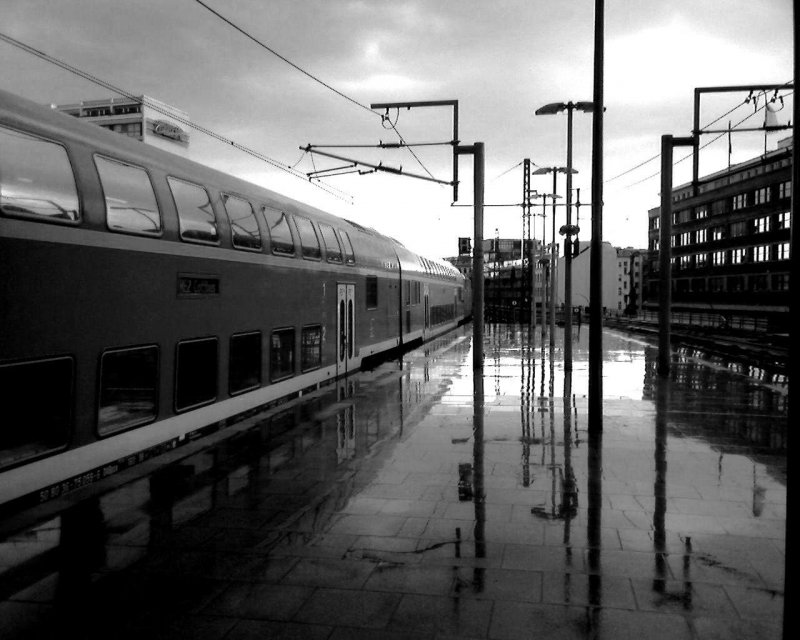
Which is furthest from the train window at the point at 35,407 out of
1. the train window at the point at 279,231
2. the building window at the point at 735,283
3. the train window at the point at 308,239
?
the building window at the point at 735,283

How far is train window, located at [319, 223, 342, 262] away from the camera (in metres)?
16.8

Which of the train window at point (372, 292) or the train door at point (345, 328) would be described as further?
the train window at point (372, 292)

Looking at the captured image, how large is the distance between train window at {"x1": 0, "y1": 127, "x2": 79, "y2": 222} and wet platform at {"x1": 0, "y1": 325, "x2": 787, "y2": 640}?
3200mm

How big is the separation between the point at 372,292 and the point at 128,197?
1325 centimetres

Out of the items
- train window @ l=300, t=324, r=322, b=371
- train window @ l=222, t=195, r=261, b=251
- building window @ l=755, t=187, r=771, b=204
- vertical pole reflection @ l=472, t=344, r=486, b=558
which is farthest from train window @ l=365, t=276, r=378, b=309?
building window @ l=755, t=187, r=771, b=204

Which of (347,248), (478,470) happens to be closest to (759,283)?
(347,248)

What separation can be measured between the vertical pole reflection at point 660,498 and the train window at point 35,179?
21.7ft

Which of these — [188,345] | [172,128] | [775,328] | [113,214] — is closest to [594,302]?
[188,345]

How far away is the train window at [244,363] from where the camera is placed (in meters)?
11.6

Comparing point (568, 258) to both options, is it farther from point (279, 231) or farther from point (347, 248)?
point (279, 231)

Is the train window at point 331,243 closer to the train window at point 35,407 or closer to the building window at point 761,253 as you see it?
the train window at point 35,407

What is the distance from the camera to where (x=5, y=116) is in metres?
6.77

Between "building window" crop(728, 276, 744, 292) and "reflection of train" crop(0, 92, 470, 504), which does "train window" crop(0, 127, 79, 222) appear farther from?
"building window" crop(728, 276, 744, 292)

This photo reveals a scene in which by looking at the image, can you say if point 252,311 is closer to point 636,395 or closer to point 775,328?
point 636,395
